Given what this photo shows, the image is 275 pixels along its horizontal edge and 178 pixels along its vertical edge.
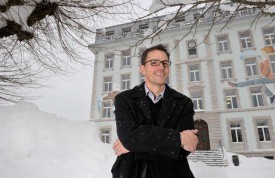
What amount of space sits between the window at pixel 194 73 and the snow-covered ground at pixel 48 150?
53.3 feet

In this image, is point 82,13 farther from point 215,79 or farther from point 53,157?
point 215,79

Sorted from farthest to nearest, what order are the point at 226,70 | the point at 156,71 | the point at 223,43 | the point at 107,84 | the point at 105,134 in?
the point at 107,84
the point at 105,134
the point at 223,43
the point at 226,70
the point at 156,71

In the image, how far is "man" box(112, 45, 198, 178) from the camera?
5.32 ft

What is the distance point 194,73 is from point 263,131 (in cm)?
723

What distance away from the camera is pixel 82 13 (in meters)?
5.11

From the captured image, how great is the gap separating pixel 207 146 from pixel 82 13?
A: 16.6 meters

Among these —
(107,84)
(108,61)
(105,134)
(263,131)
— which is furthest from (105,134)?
(263,131)

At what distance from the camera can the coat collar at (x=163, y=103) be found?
1786 mm

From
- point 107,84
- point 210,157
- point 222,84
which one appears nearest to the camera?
point 210,157

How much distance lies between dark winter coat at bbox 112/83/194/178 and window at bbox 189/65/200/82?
768 inches

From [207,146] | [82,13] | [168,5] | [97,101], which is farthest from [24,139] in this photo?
[97,101]

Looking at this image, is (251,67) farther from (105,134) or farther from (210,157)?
(105,134)

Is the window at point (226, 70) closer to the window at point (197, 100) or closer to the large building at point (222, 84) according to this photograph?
the large building at point (222, 84)

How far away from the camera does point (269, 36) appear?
1998cm
